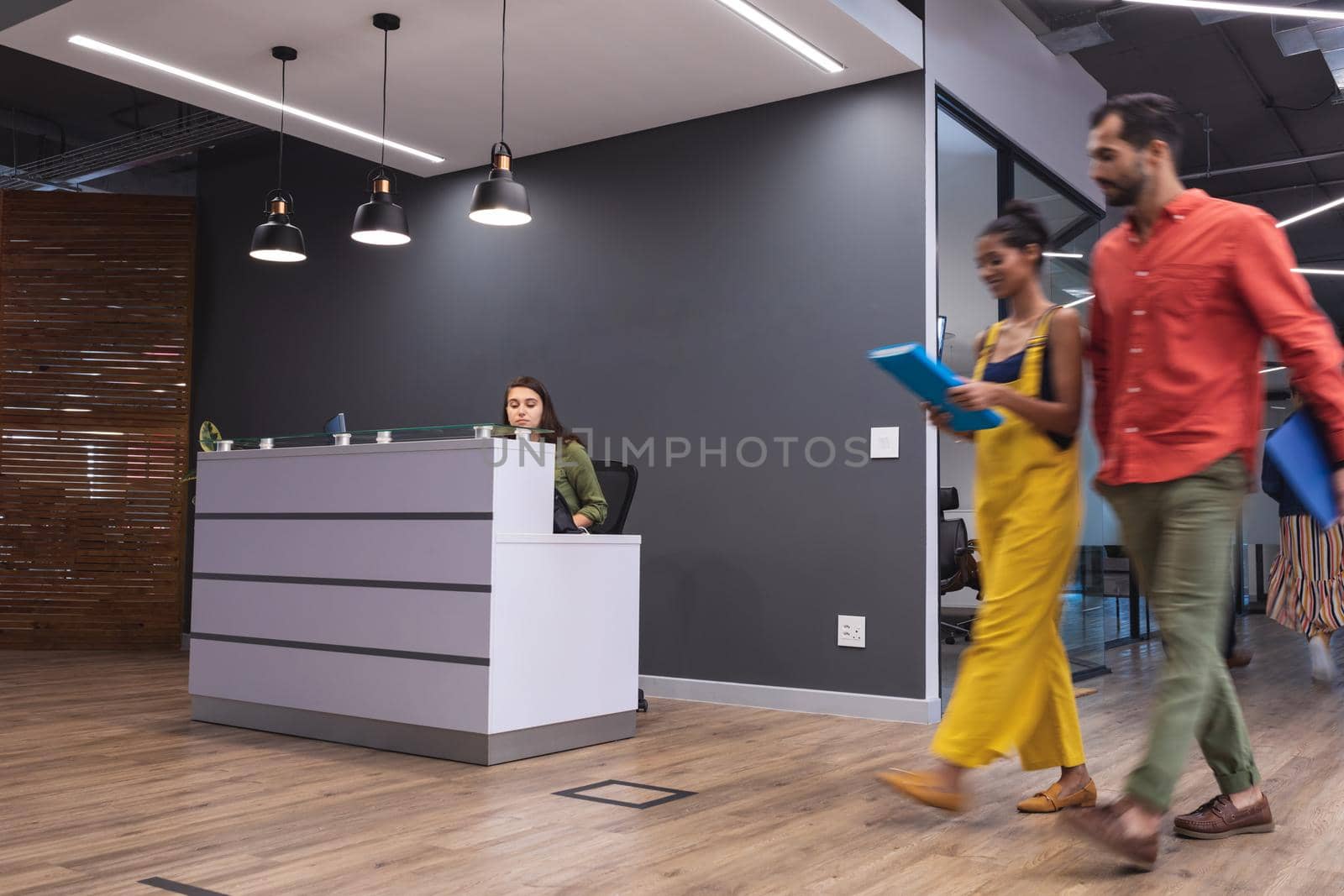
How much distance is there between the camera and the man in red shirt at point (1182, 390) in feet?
6.96

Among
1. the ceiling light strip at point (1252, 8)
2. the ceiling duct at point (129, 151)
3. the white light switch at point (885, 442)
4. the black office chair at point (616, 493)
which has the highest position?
the ceiling duct at point (129, 151)

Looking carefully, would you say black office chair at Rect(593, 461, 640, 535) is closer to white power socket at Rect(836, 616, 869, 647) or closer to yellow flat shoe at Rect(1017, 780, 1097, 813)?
white power socket at Rect(836, 616, 869, 647)

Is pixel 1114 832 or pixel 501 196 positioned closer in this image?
pixel 1114 832

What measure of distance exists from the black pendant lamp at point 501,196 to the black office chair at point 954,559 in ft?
9.07

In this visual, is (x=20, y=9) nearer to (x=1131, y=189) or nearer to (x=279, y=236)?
(x=279, y=236)

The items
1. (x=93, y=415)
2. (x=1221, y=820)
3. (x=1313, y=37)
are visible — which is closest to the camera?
(x=1221, y=820)

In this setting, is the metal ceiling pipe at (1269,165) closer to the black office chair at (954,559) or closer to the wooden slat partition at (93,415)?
the black office chair at (954,559)

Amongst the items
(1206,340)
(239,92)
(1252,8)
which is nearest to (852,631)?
(1206,340)

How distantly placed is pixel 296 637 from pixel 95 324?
4.56 m

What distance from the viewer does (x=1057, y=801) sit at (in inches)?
113

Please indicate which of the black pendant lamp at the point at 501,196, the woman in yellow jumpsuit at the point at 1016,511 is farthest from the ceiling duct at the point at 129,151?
the woman in yellow jumpsuit at the point at 1016,511

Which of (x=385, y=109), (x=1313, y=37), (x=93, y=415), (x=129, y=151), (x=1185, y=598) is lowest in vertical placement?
(x=1185, y=598)

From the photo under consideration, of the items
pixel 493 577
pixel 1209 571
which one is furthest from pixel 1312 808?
pixel 493 577

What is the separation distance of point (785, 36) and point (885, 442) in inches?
67.4
